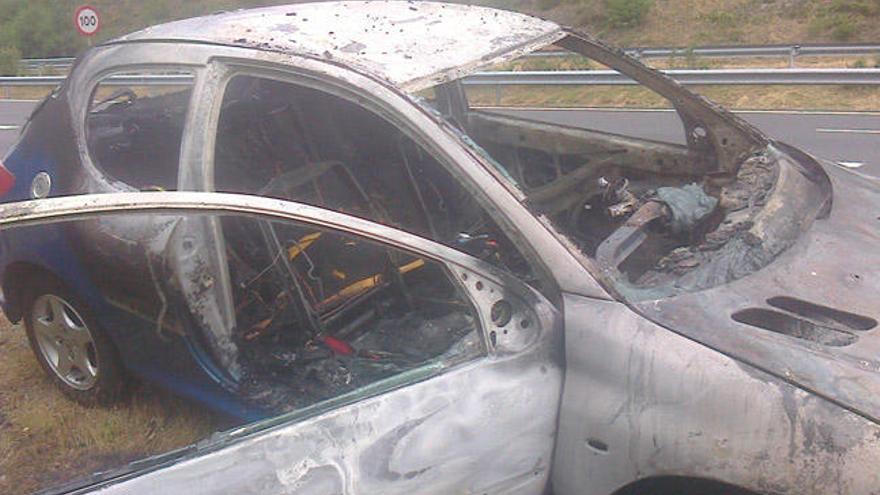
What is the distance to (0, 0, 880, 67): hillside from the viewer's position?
75.3 ft

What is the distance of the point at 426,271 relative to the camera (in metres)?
3.06

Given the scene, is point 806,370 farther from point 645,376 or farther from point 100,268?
point 100,268

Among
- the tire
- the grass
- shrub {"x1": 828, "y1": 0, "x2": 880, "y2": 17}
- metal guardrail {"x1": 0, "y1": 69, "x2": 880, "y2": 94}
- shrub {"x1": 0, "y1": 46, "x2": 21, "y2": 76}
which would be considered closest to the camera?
the tire

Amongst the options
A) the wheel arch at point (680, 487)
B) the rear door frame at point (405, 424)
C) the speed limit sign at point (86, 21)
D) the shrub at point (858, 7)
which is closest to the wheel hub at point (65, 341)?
the rear door frame at point (405, 424)

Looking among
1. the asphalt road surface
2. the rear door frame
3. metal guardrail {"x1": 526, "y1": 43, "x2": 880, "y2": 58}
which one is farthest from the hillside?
Result: the rear door frame

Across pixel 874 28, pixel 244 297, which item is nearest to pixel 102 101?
pixel 244 297

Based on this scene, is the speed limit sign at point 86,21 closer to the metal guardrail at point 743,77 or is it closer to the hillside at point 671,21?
the hillside at point 671,21

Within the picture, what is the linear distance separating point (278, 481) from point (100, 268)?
1.36 metres

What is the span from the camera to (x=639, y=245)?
2.73 m

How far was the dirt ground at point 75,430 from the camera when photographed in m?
2.49

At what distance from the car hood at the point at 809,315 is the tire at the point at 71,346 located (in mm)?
2066

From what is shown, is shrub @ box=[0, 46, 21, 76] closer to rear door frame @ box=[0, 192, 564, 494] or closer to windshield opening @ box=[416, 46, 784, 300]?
windshield opening @ box=[416, 46, 784, 300]

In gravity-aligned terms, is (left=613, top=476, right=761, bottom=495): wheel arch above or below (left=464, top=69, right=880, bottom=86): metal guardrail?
above

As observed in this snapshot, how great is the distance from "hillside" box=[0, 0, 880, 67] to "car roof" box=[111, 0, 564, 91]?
17.0 metres
